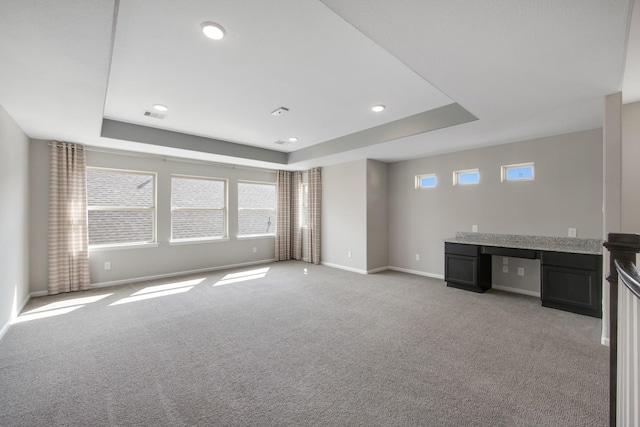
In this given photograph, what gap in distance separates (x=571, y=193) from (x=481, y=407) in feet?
11.5

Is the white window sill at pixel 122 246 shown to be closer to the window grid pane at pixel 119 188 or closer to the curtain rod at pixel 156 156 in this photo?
the window grid pane at pixel 119 188

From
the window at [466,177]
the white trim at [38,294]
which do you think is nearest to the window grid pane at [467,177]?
the window at [466,177]

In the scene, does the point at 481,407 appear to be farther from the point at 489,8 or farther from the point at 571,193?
the point at 571,193

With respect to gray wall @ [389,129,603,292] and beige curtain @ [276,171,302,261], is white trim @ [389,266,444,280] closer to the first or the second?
gray wall @ [389,129,603,292]

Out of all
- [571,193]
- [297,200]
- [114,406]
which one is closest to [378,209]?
[297,200]

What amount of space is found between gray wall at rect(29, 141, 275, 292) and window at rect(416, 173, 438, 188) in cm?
348

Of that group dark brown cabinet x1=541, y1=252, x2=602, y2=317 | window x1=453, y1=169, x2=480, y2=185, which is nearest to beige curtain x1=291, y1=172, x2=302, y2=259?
window x1=453, y1=169, x2=480, y2=185

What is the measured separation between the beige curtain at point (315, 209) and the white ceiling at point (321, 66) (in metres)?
2.47

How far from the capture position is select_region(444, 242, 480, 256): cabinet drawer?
13.9 feet

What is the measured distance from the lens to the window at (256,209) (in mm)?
6441

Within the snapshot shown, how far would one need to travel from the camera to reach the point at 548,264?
141 inches

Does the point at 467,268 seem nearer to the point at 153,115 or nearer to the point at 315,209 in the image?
the point at 315,209

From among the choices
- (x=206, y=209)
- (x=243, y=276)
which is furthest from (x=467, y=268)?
(x=206, y=209)

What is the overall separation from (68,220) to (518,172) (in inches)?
277
